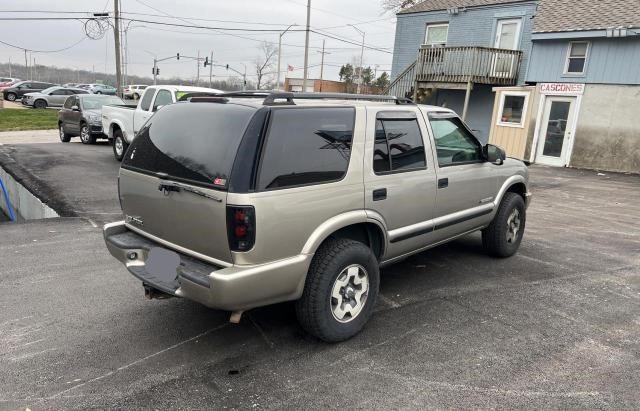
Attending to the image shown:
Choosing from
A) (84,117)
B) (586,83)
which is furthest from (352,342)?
(84,117)

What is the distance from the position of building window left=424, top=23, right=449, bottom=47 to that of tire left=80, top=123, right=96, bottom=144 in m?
13.9

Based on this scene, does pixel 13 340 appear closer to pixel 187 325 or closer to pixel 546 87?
pixel 187 325

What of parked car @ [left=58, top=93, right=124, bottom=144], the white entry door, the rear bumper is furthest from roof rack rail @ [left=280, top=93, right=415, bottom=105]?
parked car @ [left=58, top=93, right=124, bottom=144]

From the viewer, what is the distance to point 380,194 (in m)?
3.78

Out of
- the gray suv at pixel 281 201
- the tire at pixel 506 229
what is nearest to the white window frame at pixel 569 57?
the tire at pixel 506 229

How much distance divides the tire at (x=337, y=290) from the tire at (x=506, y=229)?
7.53 feet

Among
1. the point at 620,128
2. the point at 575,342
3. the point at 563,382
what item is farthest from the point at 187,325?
the point at 620,128

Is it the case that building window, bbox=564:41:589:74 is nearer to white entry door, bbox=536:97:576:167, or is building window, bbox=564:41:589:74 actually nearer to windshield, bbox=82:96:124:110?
white entry door, bbox=536:97:576:167

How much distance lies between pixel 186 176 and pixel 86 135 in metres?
14.3

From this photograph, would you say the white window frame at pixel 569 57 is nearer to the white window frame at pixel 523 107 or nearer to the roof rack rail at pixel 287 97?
the white window frame at pixel 523 107

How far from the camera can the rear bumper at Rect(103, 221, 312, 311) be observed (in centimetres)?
297

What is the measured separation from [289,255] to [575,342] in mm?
2354

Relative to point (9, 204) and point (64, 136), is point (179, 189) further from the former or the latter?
point (64, 136)

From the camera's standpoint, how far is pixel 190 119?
3.57m
